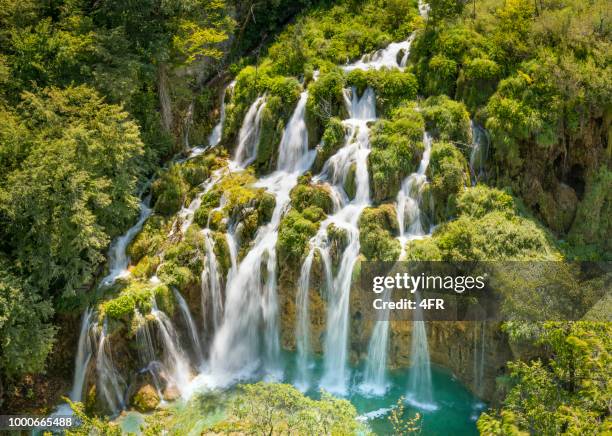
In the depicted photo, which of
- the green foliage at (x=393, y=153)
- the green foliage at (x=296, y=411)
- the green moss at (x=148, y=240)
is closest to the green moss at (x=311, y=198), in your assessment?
the green foliage at (x=393, y=153)

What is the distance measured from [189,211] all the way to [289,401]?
10.2 m

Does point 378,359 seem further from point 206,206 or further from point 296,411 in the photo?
point 206,206

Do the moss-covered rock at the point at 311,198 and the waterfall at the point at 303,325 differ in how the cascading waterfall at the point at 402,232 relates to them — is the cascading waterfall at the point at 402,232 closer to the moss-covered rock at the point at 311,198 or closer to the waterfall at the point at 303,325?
the waterfall at the point at 303,325

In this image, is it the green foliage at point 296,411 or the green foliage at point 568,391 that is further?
the green foliage at point 296,411

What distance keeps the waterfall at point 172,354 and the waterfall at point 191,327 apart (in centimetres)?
49

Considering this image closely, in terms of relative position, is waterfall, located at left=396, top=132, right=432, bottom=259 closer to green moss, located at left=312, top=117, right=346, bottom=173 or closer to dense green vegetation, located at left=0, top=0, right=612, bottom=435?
dense green vegetation, located at left=0, top=0, right=612, bottom=435

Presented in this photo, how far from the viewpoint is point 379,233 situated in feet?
50.9

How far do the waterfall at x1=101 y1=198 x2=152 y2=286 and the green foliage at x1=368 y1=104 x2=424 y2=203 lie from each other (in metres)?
9.10

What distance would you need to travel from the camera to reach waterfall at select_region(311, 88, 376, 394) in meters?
15.7

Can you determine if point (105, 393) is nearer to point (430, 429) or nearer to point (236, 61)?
point (430, 429)

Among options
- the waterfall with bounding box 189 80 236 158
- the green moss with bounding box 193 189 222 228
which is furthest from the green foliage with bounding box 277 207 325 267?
the waterfall with bounding box 189 80 236 158

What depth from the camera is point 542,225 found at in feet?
52.5

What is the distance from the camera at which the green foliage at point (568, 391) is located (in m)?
8.96

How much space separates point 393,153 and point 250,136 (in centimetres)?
673
